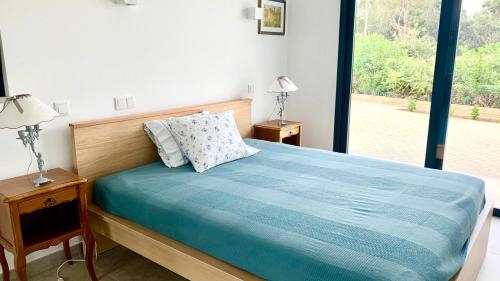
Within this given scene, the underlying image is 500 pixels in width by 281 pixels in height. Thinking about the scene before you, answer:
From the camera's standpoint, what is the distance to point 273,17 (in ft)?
13.7

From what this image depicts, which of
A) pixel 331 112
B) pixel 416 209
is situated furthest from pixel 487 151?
pixel 416 209

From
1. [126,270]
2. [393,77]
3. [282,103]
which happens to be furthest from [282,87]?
[126,270]

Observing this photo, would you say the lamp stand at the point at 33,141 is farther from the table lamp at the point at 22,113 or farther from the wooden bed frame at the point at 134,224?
the wooden bed frame at the point at 134,224

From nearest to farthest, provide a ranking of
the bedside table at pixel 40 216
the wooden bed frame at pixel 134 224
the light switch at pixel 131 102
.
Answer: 1. the wooden bed frame at pixel 134 224
2. the bedside table at pixel 40 216
3. the light switch at pixel 131 102

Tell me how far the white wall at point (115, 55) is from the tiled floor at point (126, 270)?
0.70m

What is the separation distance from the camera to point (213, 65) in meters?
3.58

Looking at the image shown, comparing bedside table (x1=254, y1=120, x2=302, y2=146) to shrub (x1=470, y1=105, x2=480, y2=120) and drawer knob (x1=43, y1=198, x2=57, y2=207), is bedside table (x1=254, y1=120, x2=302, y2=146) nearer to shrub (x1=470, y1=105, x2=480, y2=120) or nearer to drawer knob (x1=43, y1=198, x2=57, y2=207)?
shrub (x1=470, y1=105, x2=480, y2=120)

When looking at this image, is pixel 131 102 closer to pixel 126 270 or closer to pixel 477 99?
pixel 126 270

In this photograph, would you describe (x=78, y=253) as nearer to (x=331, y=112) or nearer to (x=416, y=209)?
(x=416, y=209)

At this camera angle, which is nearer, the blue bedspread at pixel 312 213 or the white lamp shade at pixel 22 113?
the blue bedspread at pixel 312 213

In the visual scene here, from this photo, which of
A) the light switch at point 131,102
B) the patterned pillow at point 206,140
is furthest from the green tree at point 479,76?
the light switch at point 131,102

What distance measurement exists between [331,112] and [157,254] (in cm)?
276

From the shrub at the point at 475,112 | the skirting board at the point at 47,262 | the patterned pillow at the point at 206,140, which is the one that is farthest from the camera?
the shrub at the point at 475,112

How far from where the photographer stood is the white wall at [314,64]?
4188mm
